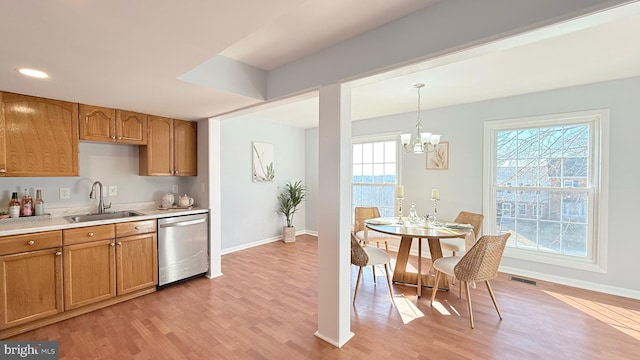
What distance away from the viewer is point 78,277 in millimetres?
2568

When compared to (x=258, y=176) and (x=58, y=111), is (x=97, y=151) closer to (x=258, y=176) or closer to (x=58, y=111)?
(x=58, y=111)

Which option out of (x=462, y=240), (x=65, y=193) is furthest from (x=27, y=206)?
(x=462, y=240)

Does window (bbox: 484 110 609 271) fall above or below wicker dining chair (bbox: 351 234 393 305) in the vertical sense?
above

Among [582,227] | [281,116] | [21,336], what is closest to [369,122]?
[281,116]

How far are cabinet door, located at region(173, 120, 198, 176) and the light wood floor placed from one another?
4.97 feet

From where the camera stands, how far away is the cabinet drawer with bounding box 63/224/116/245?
8.21 ft

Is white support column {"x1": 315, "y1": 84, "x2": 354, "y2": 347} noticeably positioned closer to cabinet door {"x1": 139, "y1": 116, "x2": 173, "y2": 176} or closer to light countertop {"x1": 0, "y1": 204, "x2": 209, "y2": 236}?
light countertop {"x1": 0, "y1": 204, "x2": 209, "y2": 236}

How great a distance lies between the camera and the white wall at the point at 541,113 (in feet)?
9.82

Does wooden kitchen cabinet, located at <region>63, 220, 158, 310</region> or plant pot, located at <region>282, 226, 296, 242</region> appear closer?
wooden kitchen cabinet, located at <region>63, 220, 158, 310</region>

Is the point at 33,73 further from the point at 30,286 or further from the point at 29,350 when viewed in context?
the point at 29,350

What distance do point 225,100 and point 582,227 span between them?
177 inches

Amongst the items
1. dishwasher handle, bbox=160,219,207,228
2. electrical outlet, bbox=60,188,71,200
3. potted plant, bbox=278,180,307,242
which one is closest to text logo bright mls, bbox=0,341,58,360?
dishwasher handle, bbox=160,219,207,228

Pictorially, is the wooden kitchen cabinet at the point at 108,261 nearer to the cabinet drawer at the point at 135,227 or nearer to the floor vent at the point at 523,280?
the cabinet drawer at the point at 135,227

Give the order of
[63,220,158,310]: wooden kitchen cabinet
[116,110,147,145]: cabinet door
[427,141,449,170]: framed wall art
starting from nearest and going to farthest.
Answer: [63,220,158,310]: wooden kitchen cabinet < [116,110,147,145]: cabinet door < [427,141,449,170]: framed wall art
